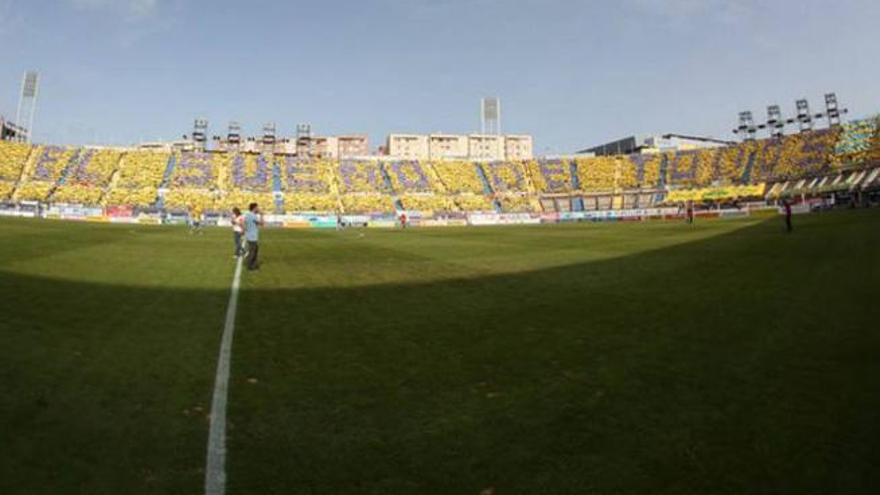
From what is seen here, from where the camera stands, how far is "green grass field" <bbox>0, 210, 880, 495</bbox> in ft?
13.8

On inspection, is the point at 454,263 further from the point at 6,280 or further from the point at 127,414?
the point at 127,414

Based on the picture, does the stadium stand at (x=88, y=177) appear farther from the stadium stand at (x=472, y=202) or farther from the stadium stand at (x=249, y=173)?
the stadium stand at (x=472, y=202)

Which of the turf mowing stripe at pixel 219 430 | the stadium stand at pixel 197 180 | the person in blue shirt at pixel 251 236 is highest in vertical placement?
the stadium stand at pixel 197 180

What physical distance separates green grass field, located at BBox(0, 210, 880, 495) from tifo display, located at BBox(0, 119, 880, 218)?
71.1 m

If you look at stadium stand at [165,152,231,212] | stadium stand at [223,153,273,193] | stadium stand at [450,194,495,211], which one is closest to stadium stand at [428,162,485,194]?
stadium stand at [450,194,495,211]

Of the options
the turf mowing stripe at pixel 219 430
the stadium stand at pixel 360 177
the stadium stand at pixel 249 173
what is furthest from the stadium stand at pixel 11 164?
the turf mowing stripe at pixel 219 430

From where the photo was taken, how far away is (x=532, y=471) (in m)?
4.27

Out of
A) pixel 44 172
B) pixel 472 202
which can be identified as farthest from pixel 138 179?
pixel 472 202

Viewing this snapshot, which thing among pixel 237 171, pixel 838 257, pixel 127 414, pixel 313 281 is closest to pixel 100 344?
pixel 127 414

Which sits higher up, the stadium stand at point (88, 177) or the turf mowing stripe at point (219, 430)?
the stadium stand at point (88, 177)

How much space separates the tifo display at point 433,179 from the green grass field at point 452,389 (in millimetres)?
71116

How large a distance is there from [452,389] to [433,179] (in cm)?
9747

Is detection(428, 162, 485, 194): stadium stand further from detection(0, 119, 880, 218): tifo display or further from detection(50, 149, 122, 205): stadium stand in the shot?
detection(50, 149, 122, 205): stadium stand

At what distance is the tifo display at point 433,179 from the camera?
7925 cm
